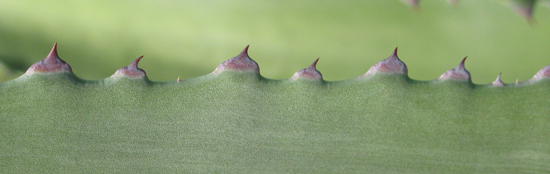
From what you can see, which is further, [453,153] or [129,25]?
[129,25]

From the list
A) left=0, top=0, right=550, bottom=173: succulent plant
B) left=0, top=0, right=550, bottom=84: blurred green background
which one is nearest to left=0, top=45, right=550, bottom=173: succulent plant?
left=0, top=0, right=550, bottom=173: succulent plant

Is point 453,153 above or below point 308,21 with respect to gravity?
below

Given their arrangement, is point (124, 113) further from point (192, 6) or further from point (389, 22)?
point (389, 22)

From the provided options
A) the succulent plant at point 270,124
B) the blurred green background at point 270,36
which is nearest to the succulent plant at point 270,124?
the succulent plant at point 270,124

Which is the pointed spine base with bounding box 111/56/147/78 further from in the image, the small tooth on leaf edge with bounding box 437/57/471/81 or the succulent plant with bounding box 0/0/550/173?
the small tooth on leaf edge with bounding box 437/57/471/81

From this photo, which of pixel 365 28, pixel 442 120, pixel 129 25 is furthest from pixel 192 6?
pixel 442 120

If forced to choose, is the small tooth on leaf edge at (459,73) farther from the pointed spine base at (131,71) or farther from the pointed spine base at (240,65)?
the pointed spine base at (131,71)
